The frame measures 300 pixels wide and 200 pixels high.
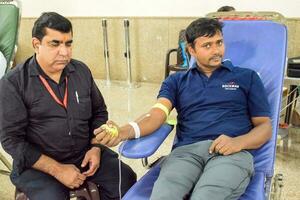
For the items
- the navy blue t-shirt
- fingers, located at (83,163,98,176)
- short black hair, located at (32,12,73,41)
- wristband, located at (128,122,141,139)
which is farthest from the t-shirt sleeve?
short black hair, located at (32,12,73,41)

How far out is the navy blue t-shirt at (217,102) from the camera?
1.71m

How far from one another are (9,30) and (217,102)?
4.66 ft

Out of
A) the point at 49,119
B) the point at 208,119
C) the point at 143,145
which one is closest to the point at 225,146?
the point at 208,119

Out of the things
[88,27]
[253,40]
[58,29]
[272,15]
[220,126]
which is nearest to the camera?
[58,29]

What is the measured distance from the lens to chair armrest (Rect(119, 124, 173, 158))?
4.78 ft

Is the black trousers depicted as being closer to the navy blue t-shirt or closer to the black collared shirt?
the black collared shirt

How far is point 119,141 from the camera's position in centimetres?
152

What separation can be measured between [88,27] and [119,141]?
3.66 metres

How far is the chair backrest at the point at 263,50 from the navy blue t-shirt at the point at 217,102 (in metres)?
0.14

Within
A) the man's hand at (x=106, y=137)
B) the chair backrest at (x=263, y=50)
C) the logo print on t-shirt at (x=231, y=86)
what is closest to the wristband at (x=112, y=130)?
the man's hand at (x=106, y=137)

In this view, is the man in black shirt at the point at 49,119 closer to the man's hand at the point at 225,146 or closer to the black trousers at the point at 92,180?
the black trousers at the point at 92,180

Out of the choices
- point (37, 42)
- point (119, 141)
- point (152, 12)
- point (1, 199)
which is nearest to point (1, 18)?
point (37, 42)

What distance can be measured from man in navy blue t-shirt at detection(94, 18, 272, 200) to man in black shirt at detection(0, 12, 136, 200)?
17cm

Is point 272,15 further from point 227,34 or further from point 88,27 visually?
point 88,27
